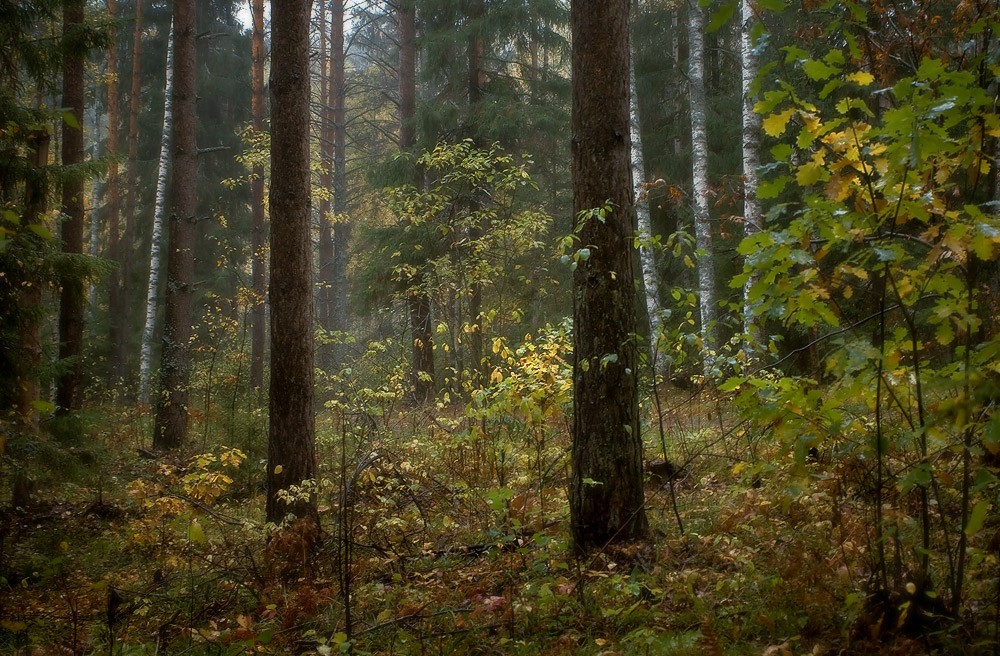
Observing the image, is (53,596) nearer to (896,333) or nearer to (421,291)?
(896,333)

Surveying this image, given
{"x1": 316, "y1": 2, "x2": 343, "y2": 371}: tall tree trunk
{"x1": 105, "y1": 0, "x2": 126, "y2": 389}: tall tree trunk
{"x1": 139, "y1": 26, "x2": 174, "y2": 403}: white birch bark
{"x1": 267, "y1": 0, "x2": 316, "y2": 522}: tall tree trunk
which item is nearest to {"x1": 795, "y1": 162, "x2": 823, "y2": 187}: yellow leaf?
{"x1": 267, "y1": 0, "x2": 316, "y2": 522}: tall tree trunk

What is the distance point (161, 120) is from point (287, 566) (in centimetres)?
2010

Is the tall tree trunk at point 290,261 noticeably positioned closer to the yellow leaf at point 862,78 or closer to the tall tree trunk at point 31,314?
the tall tree trunk at point 31,314

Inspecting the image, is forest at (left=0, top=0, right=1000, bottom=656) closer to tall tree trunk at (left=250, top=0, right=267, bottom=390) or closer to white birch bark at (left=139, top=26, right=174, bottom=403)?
white birch bark at (left=139, top=26, right=174, bottom=403)

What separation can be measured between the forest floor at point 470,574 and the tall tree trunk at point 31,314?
681 millimetres

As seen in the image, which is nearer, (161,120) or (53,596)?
(53,596)

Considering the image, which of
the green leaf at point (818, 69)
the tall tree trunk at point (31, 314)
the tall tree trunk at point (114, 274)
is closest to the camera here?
the green leaf at point (818, 69)

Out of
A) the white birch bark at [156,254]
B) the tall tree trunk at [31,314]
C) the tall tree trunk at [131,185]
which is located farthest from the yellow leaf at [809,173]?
the tall tree trunk at [131,185]

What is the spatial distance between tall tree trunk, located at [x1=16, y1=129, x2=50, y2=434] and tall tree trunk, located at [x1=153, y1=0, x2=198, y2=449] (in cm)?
439

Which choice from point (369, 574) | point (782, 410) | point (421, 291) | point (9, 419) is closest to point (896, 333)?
point (782, 410)

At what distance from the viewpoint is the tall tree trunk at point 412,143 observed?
15.0m

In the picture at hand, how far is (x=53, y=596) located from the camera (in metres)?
5.77

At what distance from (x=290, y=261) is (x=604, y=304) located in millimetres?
3243

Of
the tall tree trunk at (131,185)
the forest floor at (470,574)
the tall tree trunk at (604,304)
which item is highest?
the tall tree trunk at (131,185)
